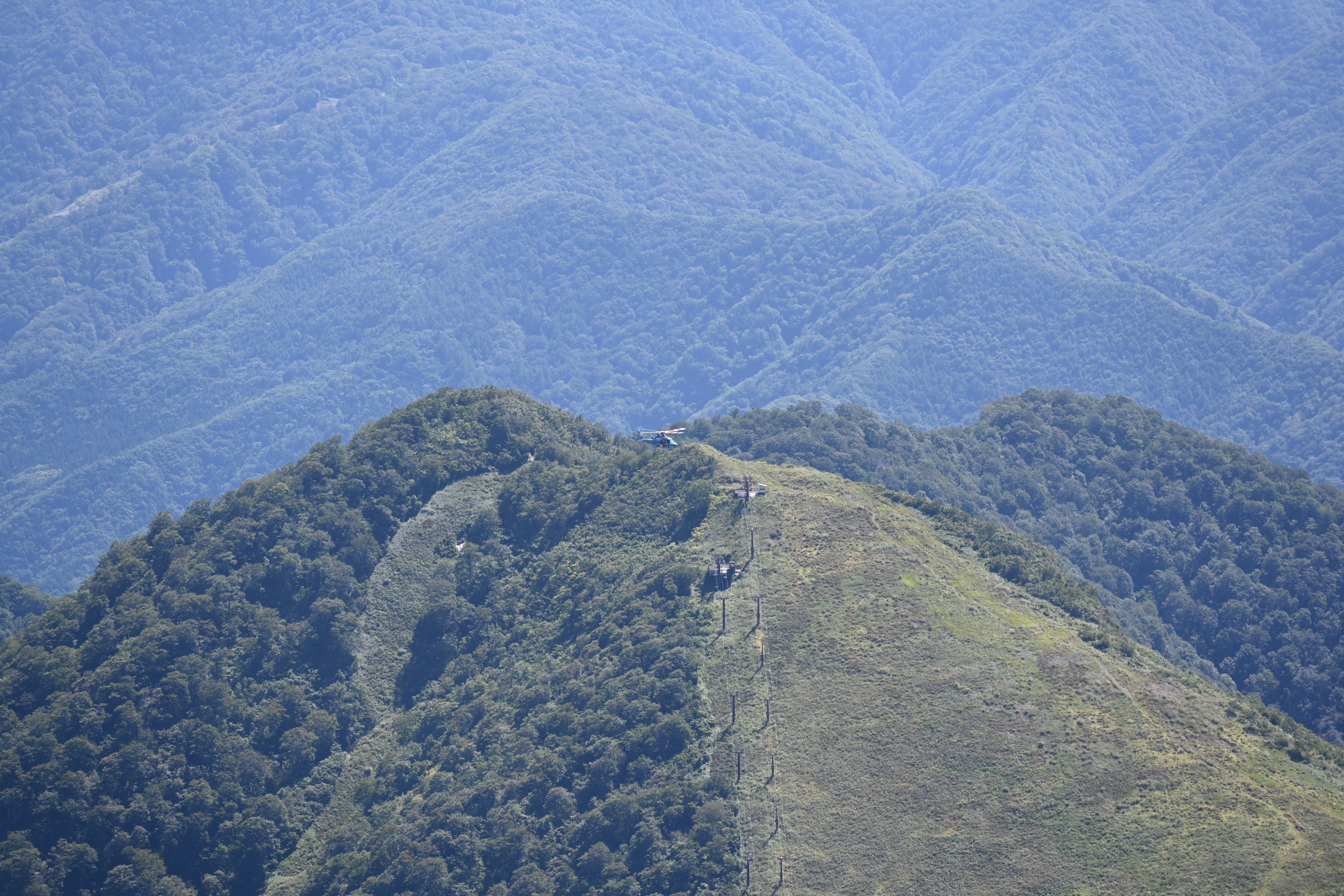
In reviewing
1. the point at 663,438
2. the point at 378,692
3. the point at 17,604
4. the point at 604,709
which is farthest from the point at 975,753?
the point at 17,604

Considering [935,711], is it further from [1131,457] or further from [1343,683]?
[1131,457]

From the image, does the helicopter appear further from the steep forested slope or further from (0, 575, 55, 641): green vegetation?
(0, 575, 55, 641): green vegetation

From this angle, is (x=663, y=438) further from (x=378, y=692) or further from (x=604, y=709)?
(x=604, y=709)

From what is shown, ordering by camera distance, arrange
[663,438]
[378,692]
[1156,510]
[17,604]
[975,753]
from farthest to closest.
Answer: [17,604]
[1156,510]
[663,438]
[378,692]
[975,753]

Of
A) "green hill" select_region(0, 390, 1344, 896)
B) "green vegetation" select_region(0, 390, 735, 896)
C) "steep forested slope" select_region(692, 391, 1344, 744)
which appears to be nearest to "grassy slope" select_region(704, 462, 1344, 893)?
"green hill" select_region(0, 390, 1344, 896)

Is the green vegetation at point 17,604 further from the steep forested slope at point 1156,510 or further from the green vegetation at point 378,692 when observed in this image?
the steep forested slope at point 1156,510
